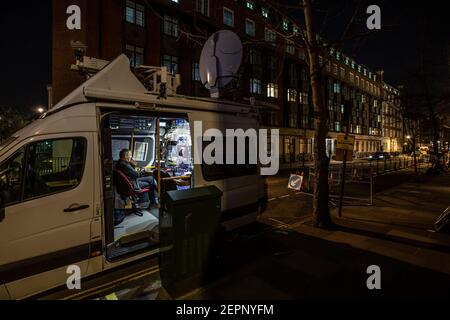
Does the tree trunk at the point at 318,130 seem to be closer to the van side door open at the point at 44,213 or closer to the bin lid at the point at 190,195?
the bin lid at the point at 190,195

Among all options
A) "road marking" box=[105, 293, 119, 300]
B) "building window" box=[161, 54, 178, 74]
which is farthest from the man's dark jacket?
"building window" box=[161, 54, 178, 74]

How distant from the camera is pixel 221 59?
6250mm

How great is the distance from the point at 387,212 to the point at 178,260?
7.70 meters

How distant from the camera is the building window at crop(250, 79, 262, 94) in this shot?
107 feet

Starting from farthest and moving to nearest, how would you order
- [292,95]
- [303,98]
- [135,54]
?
[303,98] → [292,95] → [135,54]

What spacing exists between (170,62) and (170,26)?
3.35 meters

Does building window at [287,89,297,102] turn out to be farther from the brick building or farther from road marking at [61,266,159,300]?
road marking at [61,266,159,300]

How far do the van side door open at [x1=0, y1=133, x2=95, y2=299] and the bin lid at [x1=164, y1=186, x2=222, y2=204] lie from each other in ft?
3.68

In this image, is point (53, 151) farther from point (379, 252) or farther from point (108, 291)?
point (379, 252)

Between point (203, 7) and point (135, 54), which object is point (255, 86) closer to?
point (203, 7)

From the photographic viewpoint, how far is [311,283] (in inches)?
158

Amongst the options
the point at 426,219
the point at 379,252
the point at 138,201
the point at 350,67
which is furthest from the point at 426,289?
the point at 350,67

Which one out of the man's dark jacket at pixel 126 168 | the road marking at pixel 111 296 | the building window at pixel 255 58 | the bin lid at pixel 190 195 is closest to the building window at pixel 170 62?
the building window at pixel 255 58

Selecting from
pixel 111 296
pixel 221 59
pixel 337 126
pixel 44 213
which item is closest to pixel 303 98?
pixel 337 126
